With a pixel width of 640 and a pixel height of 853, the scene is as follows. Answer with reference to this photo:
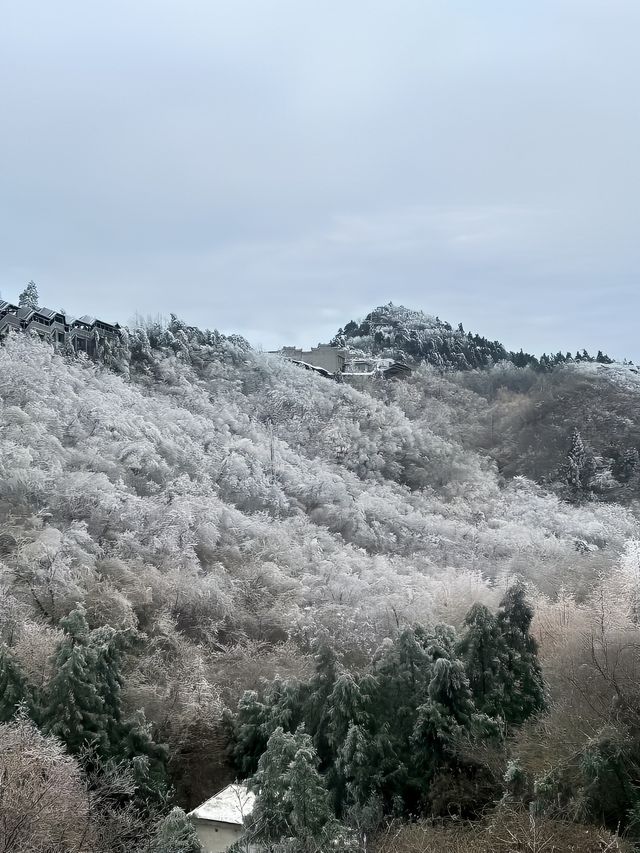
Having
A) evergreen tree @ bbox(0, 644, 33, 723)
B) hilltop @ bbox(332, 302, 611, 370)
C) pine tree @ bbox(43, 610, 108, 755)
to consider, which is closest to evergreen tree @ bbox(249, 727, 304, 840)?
pine tree @ bbox(43, 610, 108, 755)

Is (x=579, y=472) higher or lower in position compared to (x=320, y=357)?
lower

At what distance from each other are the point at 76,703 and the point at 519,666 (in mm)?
10479

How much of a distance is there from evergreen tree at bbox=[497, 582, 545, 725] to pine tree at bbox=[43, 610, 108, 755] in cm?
943

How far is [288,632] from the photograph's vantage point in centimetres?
2273

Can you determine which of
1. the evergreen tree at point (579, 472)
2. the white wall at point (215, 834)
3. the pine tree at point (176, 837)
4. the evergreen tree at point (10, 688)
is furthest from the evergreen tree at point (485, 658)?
the evergreen tree at point (579, 472)

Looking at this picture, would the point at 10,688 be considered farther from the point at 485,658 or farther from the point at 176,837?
the point at 485,658

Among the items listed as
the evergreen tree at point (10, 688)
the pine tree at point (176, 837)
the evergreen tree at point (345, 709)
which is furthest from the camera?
the evergreen tree at point (345, 709)

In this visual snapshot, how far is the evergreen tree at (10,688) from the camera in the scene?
15.3m

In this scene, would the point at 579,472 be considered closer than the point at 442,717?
No

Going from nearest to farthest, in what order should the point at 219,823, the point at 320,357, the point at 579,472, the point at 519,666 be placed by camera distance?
the point at 219,823
the point at 519,666
the point at 579,472
the point at 320,357

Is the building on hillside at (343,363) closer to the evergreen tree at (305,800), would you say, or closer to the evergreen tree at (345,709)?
the evergreen tree at (345,709)

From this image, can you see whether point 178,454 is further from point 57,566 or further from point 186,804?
point 186,804

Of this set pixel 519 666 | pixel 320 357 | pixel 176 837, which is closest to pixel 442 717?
pixel 519 666

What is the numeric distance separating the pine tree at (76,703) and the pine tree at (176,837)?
3095mm
